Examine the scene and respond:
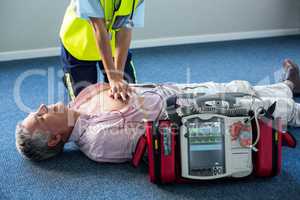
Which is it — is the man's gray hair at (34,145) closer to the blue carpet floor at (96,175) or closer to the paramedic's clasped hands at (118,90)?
the blue carpet floor at (96,175)

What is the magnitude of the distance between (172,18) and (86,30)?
1132mm

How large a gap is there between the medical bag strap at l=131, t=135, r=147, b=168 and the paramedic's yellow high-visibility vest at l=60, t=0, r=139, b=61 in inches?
19.2

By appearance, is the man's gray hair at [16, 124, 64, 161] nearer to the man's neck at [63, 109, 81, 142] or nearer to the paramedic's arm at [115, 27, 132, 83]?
the man's neck at [63, 109, 81, 142]

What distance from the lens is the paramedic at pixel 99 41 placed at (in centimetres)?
163

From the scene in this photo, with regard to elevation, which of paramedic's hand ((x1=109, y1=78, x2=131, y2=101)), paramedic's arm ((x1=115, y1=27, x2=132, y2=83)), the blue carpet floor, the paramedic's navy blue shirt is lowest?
the blue carpet floor

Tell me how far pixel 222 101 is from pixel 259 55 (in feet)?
4.17

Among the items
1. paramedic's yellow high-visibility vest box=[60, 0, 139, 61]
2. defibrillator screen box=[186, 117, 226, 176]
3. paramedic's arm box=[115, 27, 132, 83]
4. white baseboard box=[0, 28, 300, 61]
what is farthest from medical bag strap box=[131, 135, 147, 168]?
white baseboard box=[0, 28, 300, 61]

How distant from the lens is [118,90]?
163cm

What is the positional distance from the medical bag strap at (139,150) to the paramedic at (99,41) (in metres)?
0.22

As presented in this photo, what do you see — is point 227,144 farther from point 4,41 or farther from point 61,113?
point 4,41

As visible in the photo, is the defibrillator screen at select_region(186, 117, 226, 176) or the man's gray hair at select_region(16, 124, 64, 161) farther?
the man's gray hair at select_region(16, 124, 64, 161)

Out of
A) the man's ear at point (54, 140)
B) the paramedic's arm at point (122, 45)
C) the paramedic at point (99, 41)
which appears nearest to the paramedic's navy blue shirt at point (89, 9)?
the paramedic at point (99, 41)

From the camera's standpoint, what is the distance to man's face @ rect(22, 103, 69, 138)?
1.58 meters

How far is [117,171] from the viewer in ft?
5.13
